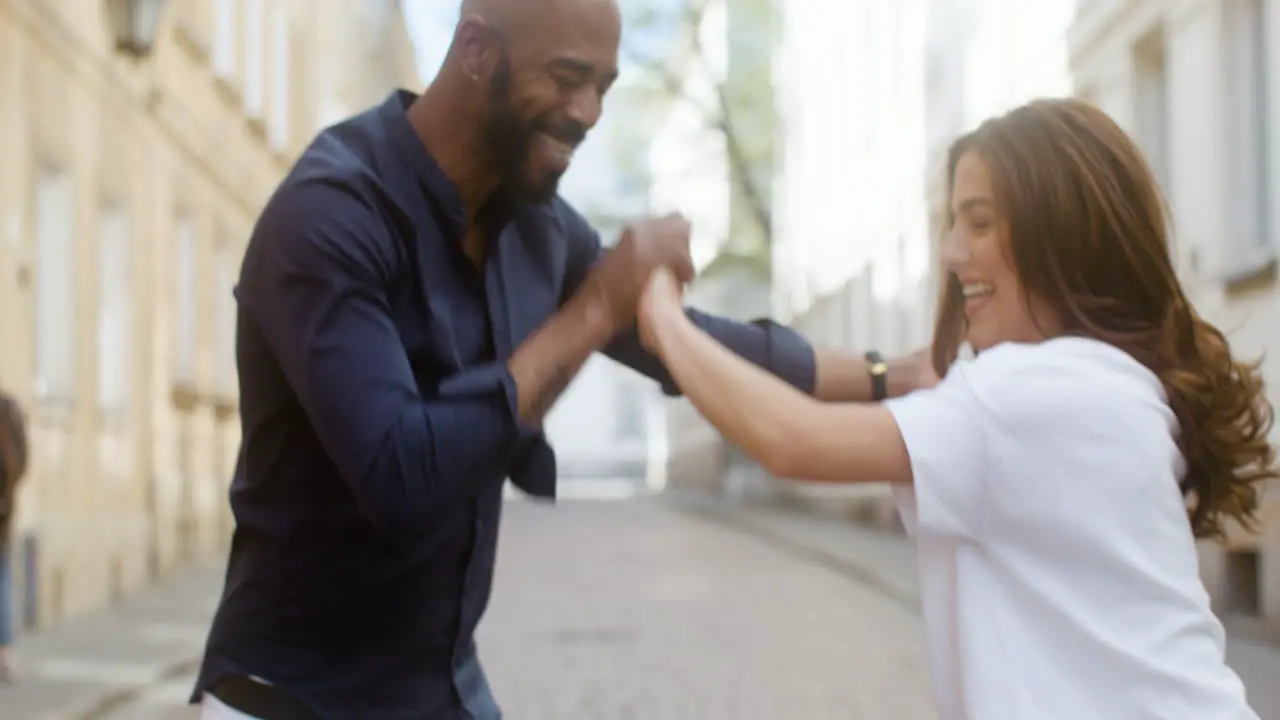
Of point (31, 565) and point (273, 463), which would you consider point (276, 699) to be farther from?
point (31, 565)

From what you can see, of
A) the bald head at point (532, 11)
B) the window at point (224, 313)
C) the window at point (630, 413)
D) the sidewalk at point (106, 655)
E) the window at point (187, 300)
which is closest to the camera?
the bald head at point (532, 11)

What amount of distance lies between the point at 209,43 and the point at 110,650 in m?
10.1

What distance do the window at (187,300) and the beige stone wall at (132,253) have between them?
0.10 m

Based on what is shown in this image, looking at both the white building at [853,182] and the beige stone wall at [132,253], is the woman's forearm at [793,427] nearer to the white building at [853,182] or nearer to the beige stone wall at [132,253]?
the beige stone wall at [132,253]

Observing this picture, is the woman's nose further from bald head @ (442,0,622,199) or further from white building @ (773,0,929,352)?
white building @ (773,0,929,352)

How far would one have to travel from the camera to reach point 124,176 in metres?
16.6

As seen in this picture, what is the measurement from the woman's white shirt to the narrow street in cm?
691

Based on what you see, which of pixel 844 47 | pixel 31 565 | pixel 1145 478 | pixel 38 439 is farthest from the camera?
pixel 844 47

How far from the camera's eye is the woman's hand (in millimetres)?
2285

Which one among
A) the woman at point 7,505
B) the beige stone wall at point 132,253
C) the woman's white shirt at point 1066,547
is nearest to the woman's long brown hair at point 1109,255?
the woman's white shirt at point 1066,547

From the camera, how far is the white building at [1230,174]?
1234cm

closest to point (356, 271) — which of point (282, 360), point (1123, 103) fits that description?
point (282, 360)

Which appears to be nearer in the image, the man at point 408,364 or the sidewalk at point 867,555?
A: the man at point 408,364

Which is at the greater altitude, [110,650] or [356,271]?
[356,271]
